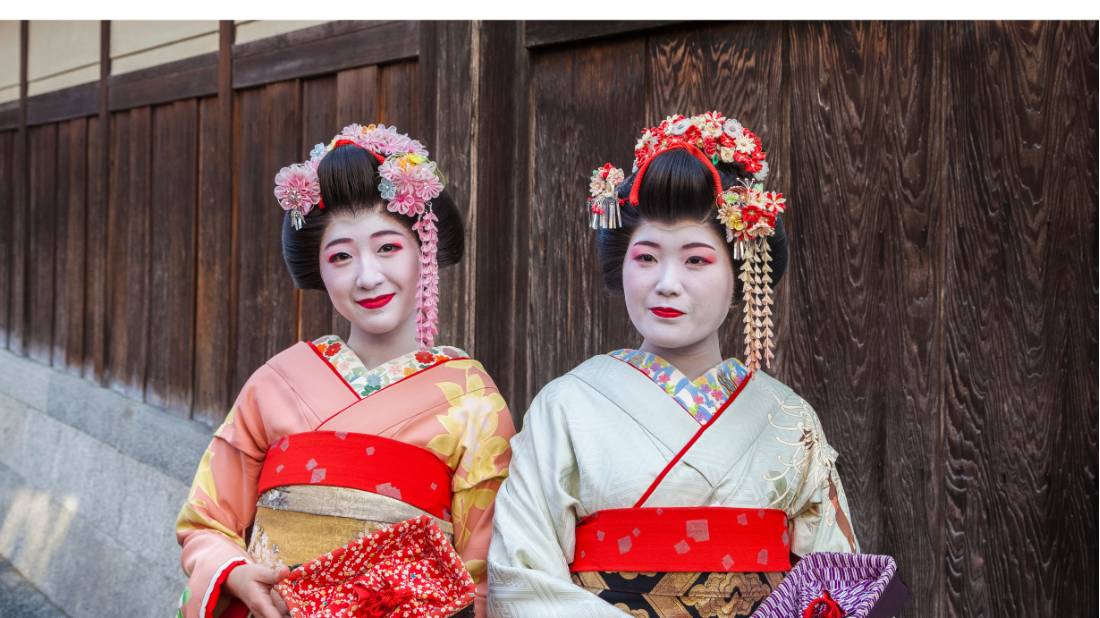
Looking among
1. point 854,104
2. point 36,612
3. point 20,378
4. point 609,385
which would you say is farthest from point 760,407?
point 20,378

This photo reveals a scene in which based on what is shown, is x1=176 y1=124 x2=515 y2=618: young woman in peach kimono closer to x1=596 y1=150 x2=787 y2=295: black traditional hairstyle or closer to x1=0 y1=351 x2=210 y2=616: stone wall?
x1=596 y1=150 x2=787 y2=295: black traditional hairstyle

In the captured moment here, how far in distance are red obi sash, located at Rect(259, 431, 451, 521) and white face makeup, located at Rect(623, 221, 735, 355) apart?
24.9 inches

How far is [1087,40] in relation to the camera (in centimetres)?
247

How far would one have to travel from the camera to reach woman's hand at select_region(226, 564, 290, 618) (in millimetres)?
2256

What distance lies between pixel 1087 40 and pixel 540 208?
1.94 metres

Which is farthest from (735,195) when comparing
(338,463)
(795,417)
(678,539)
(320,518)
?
(320,518)

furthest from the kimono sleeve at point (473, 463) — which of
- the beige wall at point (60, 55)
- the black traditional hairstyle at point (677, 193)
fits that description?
the beige wall at point (60, 55)

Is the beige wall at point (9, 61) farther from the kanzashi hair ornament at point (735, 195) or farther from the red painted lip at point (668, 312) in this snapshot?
the red painted lip at point (668, 312)

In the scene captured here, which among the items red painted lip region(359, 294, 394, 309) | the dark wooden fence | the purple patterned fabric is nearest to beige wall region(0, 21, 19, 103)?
the dark wooden fence

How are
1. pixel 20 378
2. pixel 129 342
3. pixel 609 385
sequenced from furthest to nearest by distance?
pixel 20 378 → pixel 129 342 → pixel 609 385

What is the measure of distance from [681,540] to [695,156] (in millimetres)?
881

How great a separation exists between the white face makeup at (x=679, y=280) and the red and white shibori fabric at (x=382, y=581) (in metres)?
0.70

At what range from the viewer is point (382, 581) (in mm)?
2256

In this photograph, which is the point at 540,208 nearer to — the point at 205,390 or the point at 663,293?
the point at 663,293
